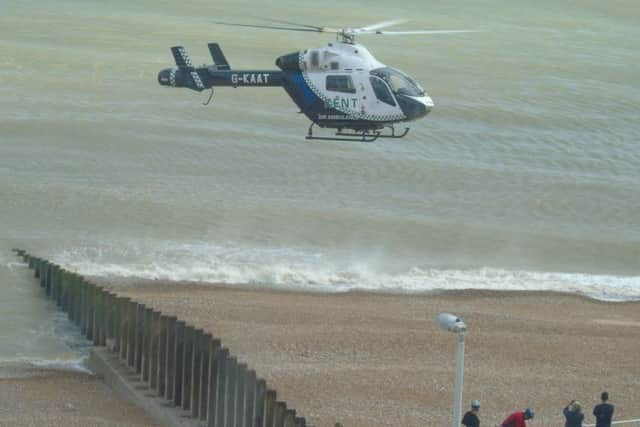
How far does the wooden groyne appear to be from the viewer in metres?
18.3

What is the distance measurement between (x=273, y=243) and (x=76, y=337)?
377 inches

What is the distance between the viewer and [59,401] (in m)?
21.0

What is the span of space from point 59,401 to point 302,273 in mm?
10952

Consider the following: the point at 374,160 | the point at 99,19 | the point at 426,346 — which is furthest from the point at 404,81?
the point at 99,19

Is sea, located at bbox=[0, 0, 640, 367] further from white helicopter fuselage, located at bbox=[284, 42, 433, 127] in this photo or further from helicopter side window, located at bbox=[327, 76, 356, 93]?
helicopter side window, located at bbox=[327, 76, 356, 93]

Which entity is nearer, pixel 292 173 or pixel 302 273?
pixel 302 273

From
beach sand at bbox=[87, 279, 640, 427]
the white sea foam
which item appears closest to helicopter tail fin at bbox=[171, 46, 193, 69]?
beach sand at bbox=[87, 279, 640, 427]

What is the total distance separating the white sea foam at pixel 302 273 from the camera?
30453 millimetres

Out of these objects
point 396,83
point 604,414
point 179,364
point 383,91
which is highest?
point 396,83

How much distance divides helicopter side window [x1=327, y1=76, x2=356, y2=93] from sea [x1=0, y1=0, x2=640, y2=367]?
18.6 feet

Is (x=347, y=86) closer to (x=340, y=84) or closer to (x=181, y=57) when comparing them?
(x=340, y=84)

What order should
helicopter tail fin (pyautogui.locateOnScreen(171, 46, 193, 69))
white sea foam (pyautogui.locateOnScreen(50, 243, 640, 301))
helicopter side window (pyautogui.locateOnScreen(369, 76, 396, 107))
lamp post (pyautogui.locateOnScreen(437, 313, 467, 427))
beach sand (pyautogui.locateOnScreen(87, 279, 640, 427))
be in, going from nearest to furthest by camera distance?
lamp post (pyautogui.locateOnScreen(437, 313, 467, 427)) → beach sand (pyautogui.locateOnScreen(87, 279, 640, 427)) → helicopter side window (pyautogui.locateOnScreen(369, 76, 396, 107)) → helicopter tail fin (pyautogui.locateOnScreen(171, 46, 193, 69)) → white sea foam (pyautogui.locateOnScreen(50, 243, 640, 301))

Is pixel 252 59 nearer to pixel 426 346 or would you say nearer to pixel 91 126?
pixel 91 126

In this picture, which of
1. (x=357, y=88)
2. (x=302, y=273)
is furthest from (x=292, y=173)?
(x=357, y=88)
